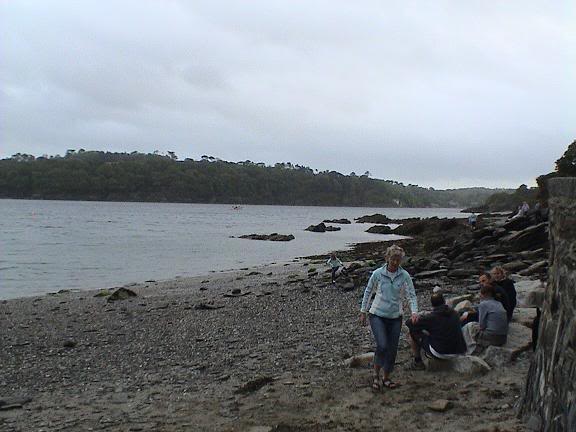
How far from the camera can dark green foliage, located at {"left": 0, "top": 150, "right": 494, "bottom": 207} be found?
523 feet

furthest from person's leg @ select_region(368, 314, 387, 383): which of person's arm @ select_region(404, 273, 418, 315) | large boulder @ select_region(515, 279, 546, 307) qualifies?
large boulder @ select_region(515, 279, 546, 307)

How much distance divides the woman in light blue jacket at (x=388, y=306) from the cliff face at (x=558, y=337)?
2.08 meters

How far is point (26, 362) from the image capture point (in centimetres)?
1161

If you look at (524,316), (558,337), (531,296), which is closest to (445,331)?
(524,316)

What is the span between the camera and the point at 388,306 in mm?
7797

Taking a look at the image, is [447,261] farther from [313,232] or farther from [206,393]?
[313,232]

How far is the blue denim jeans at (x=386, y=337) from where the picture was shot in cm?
784

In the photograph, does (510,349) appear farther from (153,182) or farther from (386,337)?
(153,182)

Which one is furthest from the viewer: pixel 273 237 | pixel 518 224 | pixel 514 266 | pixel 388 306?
pixel 273 237

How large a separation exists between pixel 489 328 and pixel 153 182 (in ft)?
544

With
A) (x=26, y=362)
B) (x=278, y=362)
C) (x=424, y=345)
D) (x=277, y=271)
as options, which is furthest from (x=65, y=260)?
(x=424, y=345)

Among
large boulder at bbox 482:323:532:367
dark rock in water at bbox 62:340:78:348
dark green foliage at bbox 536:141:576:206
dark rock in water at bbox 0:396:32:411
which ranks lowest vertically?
dark rock in water at bbox 62:340:78:348

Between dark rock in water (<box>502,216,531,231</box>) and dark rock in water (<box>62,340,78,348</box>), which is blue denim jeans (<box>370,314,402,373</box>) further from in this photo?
dark rock in water (<box>502,216,531,231</box>)

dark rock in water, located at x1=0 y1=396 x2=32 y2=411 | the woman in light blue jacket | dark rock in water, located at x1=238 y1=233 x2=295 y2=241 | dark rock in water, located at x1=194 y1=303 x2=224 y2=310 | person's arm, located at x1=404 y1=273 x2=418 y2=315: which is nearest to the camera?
person's arm, located at x1=404 y1=273 x2=418 y2=315
